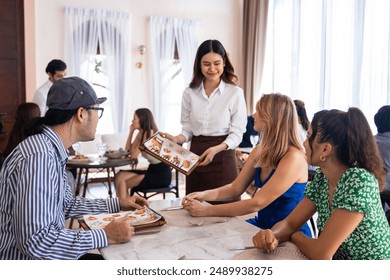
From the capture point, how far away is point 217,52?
8.11ft

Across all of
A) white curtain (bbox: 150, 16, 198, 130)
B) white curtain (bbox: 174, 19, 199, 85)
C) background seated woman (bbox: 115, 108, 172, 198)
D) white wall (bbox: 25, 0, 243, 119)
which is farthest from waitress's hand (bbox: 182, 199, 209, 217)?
white curtain (bbox: 174, 19, 199, 85)

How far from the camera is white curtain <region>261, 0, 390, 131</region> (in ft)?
15.1

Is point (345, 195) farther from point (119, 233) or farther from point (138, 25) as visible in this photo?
point (138, 25)

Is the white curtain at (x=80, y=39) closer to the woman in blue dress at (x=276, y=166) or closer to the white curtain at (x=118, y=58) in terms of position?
the white curtain at (x=118, y=58)

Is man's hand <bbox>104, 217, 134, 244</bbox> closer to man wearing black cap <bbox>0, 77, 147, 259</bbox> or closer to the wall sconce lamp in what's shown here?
man wearing black cap <bbox>0, 77, 147, 259</bbox>

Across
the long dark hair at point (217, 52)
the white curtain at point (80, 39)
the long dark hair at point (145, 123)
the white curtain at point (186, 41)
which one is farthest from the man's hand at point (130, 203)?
the white curtain at point (186, 41)

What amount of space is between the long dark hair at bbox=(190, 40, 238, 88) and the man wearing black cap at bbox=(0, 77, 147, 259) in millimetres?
1140

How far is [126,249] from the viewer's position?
4.24 ft

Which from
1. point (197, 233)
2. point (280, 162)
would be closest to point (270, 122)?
point (280, 162)

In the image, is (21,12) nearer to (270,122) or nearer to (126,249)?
(270,122)

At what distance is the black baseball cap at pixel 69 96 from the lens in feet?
4.50

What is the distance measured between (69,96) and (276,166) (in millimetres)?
947

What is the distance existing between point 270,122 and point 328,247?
2.43 feet

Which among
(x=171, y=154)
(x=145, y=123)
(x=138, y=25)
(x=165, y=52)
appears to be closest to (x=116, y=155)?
(x=145, y=123)
